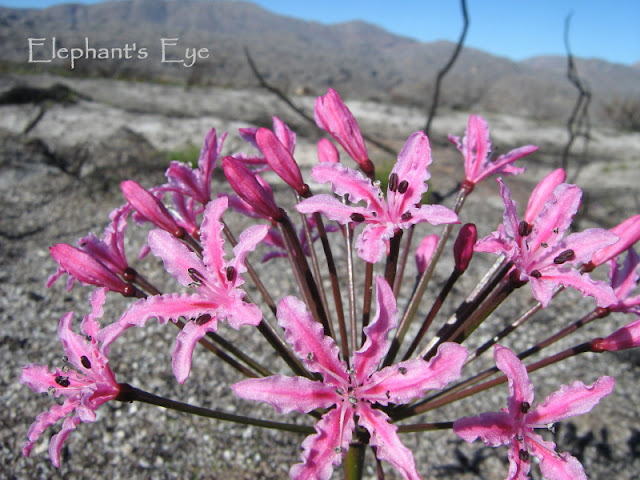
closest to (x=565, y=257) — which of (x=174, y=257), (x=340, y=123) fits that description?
(x=340, y=123)

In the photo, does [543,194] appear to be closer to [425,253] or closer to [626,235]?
[626,235]

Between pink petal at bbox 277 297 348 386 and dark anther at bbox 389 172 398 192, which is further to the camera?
dark anther at bbox 389 172 398 192

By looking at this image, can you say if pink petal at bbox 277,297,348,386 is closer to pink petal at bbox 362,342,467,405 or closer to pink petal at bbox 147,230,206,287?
pink petal at bbox 362,342,467,405

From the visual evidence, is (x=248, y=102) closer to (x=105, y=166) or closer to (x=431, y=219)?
(x=105, y=166)

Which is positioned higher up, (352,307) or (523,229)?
(523,229)

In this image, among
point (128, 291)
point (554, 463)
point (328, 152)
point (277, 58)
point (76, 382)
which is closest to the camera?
point (554, 463)

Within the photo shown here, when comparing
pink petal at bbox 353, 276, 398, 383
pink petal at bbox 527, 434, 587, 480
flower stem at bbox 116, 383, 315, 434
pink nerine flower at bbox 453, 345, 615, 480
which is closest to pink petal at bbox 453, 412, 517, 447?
pink nerine flower at bbox 453, 345, 615, 480

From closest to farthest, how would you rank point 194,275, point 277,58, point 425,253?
point 194,275 < point 425,253 < point 277,58

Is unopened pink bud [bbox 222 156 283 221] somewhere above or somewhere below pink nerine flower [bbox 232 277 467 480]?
above
